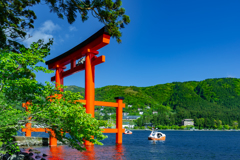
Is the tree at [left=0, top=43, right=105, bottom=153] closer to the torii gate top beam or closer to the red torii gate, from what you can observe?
the red torii gate

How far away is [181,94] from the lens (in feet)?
650

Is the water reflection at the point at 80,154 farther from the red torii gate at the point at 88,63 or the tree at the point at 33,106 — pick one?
the tree at the point at 33,106

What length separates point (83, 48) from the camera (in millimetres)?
Result: 18109

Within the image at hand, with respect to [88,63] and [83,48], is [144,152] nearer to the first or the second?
[88,63]

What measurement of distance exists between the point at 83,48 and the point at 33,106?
1080 cm

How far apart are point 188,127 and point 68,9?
13273cm

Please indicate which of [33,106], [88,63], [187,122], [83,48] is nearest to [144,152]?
[88,63]

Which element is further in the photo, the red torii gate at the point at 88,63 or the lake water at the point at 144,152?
the red torii gate at the point at 88,63

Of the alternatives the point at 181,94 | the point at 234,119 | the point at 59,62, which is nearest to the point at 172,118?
the point at 234,119

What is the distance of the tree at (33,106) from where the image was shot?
7.25 m

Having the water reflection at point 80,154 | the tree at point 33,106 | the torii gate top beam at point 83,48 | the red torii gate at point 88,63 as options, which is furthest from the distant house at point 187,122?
the tree at point 33,106

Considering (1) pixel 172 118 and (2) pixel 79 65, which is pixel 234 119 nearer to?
(1) pixel 172 118

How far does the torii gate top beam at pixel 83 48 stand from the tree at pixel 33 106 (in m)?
7.50

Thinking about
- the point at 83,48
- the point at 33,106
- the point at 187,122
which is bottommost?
the point at 187,122
